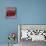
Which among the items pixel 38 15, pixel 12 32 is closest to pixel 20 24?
pixel 12 32

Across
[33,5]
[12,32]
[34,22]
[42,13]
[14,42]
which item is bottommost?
[14,42]

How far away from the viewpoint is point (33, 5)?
3.84 meters

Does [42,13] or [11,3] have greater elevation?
[11,3]

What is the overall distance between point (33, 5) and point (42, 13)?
0.35 meters

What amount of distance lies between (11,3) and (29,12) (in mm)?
578

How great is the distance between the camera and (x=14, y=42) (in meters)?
3.76

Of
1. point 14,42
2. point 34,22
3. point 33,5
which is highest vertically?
point 33,5

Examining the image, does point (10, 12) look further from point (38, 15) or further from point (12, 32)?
point (38, 15)

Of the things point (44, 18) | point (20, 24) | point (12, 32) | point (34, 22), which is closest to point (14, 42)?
point (12, 32)

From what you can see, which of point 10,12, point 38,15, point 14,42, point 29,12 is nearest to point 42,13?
point 38,15

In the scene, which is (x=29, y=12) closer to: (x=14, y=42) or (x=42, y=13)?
(x=42, y=13)

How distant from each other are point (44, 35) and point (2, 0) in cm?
155

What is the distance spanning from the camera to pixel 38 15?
151 inches

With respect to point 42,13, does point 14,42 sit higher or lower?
lower
